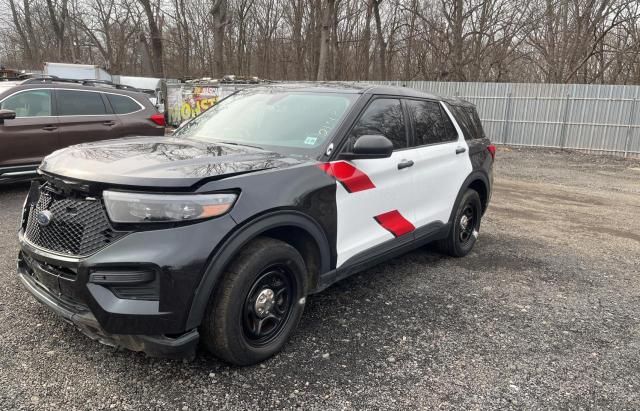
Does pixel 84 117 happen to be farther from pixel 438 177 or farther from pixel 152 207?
pixel 152 207

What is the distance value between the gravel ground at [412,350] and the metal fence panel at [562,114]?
40.6ft

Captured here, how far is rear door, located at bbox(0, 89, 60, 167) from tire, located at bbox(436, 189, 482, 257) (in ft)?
19.6

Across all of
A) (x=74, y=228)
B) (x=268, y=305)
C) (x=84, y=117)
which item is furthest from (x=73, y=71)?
(x=268, y=305)

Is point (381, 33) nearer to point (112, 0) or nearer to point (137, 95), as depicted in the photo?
point (137, 95)

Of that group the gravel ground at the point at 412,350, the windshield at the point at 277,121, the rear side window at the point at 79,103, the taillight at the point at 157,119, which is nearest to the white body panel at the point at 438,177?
the gravel ground at the point at 412,350

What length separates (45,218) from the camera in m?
2.71

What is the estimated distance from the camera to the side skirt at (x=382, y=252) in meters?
3.38

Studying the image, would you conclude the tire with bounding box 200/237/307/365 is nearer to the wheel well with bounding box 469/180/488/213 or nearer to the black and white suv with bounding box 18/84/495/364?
the black and white suv with bounding box 18/84/495/364

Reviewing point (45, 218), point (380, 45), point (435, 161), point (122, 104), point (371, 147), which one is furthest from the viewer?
point (380, 45)

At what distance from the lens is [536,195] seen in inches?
365

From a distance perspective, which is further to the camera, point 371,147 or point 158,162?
point 371,147

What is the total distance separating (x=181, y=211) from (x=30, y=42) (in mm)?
52912

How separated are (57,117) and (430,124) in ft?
19.4

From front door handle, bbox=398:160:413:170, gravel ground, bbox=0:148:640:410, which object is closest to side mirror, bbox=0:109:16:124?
gravel ground, bbox=0:148:640:410
